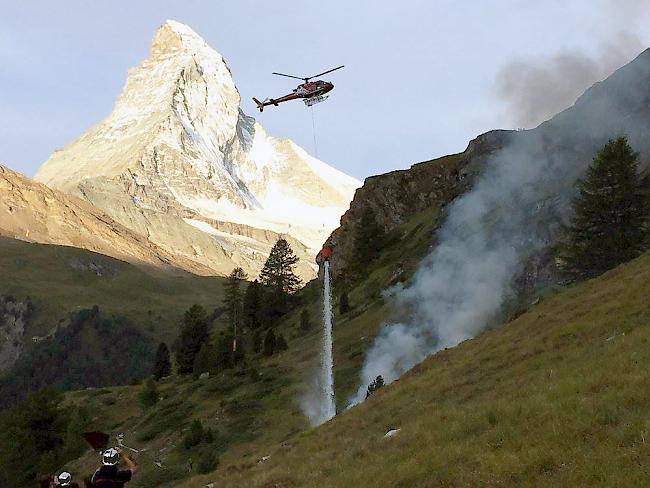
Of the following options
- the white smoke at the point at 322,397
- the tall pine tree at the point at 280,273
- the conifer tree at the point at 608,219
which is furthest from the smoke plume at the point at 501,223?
the tall pine tree at the point at 280,273

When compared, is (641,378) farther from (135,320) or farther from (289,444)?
(135,320)

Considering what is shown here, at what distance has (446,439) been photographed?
15.4 m

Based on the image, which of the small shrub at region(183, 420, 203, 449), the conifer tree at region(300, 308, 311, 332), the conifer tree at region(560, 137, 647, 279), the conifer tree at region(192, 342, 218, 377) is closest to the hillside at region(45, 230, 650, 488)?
the small shrub at region(183, 420, 203, 449)

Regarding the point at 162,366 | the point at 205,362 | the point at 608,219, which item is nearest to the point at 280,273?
the point at 162,366

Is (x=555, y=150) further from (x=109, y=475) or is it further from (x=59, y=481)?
(x=59, y=481)

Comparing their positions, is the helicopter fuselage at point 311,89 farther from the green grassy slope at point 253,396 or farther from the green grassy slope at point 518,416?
the green grassy slope at point 518,416

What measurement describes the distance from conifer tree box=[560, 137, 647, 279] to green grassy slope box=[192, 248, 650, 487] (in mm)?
8607

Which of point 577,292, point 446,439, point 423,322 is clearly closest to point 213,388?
point 423,322

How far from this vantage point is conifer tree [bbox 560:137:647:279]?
40.3 metres

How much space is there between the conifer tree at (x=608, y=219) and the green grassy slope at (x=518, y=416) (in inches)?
339

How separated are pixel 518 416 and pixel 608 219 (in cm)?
3153

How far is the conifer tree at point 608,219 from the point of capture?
132 feet

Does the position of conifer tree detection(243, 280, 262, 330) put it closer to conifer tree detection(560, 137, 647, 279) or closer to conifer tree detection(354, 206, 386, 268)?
conifer tree detection(354, 206, 386, 268)

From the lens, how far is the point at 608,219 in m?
41.7
